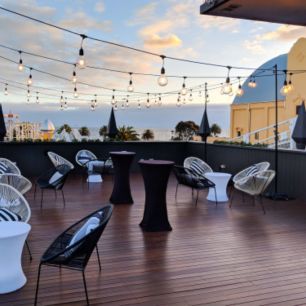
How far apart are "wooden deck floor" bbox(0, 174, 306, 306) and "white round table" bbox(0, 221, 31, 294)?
9 cm

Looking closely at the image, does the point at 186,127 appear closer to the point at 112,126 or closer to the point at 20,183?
the point at 112,126

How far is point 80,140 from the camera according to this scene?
433 inches

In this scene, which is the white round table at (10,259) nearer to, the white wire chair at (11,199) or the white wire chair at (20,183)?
the white wire chair at (11,199)

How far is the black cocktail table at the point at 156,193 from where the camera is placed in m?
5.09

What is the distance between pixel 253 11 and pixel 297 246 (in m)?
2.77

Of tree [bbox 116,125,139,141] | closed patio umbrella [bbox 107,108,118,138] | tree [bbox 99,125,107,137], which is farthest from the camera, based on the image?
tree [bbox 99,125,107,137]

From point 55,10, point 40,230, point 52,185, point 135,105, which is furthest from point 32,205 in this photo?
point 135,105

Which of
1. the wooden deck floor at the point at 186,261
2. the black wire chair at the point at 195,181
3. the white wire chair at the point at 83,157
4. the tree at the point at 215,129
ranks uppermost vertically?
the tree at the point at 215,129

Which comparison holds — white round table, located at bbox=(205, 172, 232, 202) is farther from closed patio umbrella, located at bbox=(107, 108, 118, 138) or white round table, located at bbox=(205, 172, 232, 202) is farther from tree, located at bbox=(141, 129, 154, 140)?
tree, located at bbox=(141, 129, 154, 140)

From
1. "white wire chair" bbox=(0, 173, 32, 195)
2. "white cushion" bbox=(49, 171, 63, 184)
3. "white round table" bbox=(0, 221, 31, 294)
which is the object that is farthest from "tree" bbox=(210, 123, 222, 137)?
"white round table" bbox=(0, 221, 31, 294)

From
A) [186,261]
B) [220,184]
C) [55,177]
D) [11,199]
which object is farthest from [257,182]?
[11,199]

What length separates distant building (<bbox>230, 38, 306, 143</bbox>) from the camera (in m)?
16.0

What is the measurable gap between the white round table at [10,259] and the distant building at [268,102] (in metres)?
12.4

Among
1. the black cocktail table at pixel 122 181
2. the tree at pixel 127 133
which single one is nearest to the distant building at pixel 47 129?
the tree at pixel 127 133
